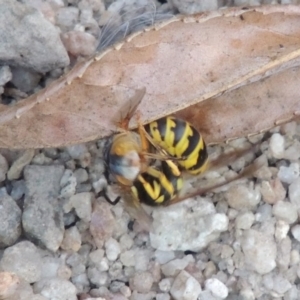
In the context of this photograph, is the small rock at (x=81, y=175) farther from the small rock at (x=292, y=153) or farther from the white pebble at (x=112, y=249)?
the small rock at (x=292, y=153)

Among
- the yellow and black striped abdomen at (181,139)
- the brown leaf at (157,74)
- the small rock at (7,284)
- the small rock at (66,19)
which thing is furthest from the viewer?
the small rock at (66,19)

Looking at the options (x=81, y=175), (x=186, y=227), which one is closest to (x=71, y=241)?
(x=81, y=175)

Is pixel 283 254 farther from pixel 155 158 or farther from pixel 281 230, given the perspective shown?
pixel 155 158

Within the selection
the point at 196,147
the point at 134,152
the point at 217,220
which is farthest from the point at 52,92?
the point at 217,220

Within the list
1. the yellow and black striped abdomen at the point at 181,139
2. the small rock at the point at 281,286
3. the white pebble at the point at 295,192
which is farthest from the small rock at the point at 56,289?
the white pebble at the point at 295,192

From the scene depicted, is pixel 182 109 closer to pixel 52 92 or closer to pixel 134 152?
pixel 134 152

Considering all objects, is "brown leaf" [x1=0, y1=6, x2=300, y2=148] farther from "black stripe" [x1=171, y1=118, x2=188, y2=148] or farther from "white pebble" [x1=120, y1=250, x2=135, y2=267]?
"white pebble" [x1=120, y1=250, x2=135, y2=267]
